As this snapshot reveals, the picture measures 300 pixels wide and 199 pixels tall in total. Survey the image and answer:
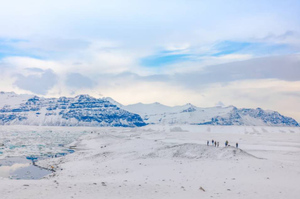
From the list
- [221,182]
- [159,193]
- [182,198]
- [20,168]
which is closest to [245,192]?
[221,182]

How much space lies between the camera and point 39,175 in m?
32.6

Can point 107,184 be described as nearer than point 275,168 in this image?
Yes

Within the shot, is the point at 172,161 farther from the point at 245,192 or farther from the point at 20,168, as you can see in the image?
the point at 20,168

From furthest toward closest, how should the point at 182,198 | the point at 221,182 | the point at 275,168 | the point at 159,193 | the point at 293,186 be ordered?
the point at 275,168, the point at 221,182, the point at 293,186, the point at 159,193, the point at 182,198

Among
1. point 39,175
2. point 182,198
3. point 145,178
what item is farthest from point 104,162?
point 182,198

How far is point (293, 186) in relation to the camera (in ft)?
72.3

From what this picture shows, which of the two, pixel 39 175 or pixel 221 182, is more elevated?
pixel 221 182

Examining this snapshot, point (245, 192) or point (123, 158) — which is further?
point (123, 158)

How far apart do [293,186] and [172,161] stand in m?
16.8

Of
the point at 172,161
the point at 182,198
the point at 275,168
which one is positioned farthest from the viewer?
the point at 172,161

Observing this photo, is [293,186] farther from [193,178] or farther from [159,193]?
[159,193]

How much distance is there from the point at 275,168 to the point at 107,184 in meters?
18.5

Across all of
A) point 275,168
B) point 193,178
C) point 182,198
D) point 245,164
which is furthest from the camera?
point 245,164

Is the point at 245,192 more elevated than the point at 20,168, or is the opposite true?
the point at 245,192
